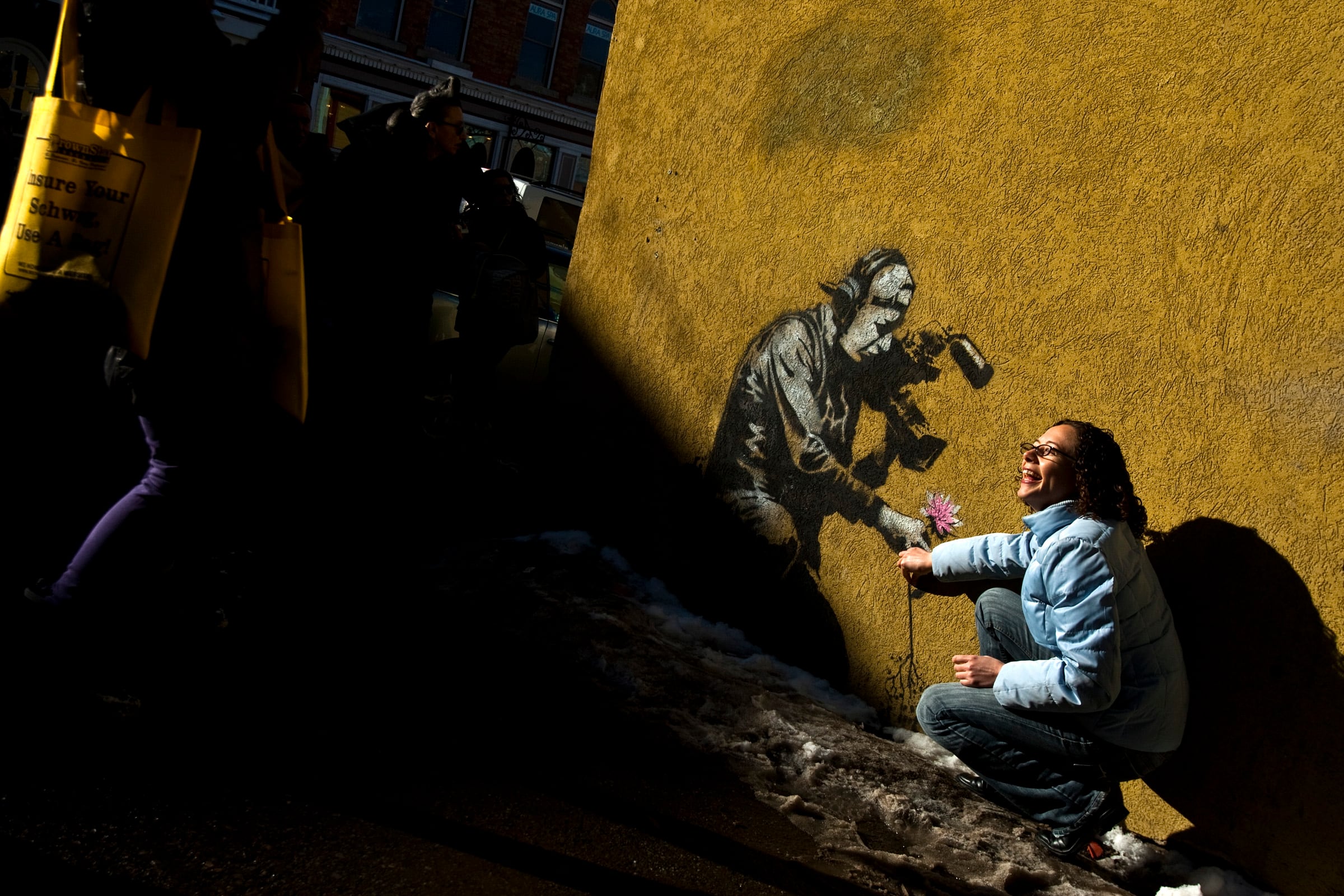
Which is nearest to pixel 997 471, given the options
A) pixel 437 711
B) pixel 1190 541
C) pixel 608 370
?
pixel 1190 541

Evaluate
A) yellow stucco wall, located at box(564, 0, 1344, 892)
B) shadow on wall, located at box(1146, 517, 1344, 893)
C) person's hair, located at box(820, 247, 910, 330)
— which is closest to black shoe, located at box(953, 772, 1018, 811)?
yellow stucco wall, located at box(564, 0, 1344, 892)

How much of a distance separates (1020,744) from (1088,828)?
0.26 m

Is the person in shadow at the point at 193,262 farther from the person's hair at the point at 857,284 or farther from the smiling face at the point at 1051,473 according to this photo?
the smiling face at the point at 1051,473

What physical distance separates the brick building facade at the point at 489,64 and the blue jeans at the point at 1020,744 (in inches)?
737

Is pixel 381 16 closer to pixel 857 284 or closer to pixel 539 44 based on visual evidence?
pixel 539 44

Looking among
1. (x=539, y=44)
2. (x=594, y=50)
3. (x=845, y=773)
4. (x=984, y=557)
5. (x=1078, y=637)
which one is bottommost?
(x=845, y=773)

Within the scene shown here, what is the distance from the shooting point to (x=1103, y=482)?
2.52 m

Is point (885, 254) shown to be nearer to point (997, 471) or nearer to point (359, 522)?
point (997, 471)

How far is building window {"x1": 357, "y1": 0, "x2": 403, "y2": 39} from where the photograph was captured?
2148 centimetres

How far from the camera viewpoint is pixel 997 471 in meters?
3.01

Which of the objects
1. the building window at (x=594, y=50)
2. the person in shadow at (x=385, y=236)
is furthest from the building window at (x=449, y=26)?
the person in shadow at (x=385, y=236)

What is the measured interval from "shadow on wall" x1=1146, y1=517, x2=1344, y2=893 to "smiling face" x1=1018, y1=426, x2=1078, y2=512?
324mm

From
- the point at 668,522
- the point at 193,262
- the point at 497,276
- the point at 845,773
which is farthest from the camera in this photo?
the point at 497,276

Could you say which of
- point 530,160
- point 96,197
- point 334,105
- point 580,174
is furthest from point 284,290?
point 580,174
